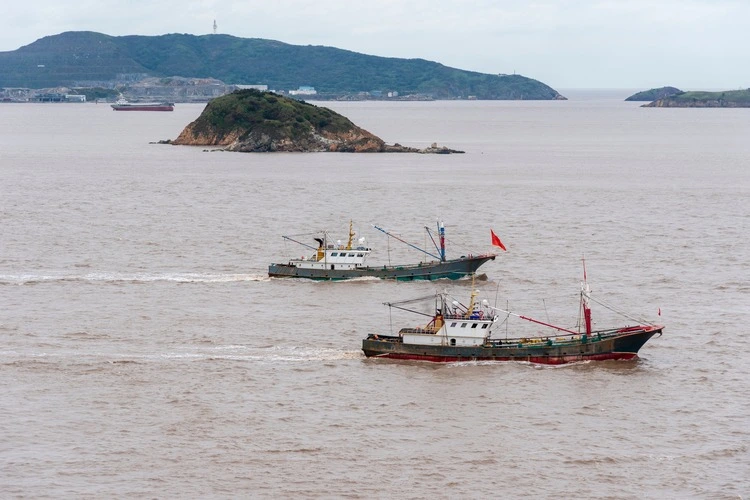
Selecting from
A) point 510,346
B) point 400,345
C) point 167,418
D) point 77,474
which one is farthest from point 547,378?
point 77,474

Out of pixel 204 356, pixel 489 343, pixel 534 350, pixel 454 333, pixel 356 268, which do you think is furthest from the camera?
pixel 356 268

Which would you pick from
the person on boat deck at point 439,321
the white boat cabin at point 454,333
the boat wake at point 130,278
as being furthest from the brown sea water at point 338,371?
the person on boat deck at point 439,321

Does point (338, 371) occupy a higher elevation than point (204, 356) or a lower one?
lower

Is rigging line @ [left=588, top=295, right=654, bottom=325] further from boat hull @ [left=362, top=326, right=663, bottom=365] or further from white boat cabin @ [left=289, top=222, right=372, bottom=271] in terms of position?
white boat cabin @ [left=289, top=222, right=372, bottom=271]

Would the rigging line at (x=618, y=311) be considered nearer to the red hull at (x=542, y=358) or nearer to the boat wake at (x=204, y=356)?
the red hull at (x=542, y=358)

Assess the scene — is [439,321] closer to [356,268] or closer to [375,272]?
[375,272]

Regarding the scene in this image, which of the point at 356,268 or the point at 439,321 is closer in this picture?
the point at 439,321

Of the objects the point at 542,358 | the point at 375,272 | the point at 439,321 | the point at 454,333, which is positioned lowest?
the point at 542,358

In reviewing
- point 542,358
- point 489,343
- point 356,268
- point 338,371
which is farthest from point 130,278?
point 542,358
